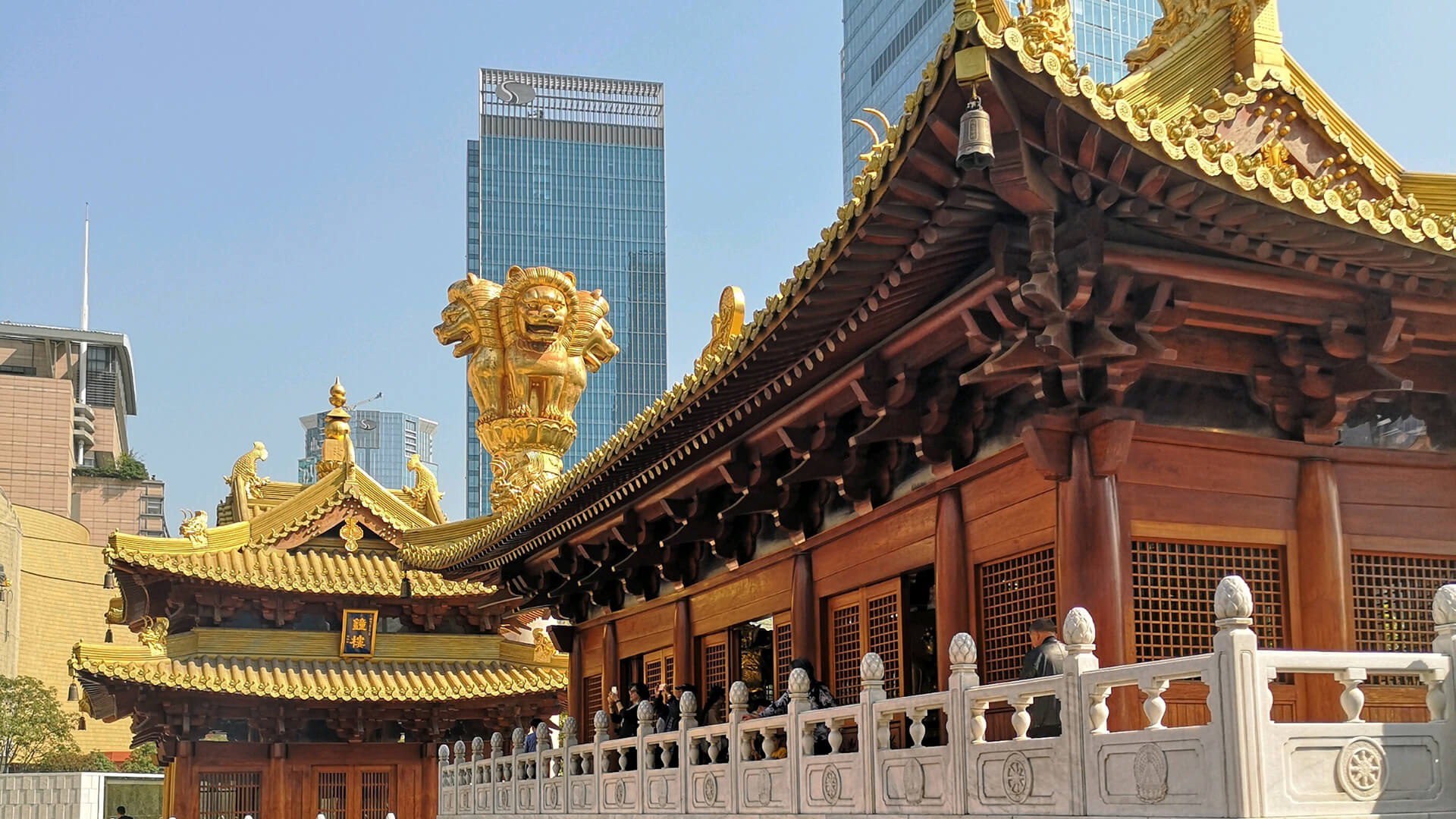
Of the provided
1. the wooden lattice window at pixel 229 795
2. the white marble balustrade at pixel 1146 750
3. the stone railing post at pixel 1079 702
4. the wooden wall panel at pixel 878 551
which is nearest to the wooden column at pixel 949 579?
the wooden wall panel at pixel 878 551

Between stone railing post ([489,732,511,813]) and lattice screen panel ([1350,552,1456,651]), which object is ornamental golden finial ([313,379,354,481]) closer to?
stone railing post ([489,732,511,813])

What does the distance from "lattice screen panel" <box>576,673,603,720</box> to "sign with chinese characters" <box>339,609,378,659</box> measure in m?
11.8

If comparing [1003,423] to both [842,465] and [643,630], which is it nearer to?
[842,465]

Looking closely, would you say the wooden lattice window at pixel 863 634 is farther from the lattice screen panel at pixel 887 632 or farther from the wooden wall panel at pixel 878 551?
the wooden wall panel at pixel 878 551

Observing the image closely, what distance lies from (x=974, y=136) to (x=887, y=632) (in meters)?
5.91

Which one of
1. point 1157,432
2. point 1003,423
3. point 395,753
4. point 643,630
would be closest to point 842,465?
point 1003,423

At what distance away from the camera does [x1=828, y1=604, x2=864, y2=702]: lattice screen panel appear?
44.3 ft

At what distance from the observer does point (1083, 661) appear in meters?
7.99

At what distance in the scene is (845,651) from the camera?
44.9 feet

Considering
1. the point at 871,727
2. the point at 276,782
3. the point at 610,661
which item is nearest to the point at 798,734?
the point at 871,727

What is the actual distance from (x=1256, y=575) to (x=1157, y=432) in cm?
123

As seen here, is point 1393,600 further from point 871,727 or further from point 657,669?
point 657,669

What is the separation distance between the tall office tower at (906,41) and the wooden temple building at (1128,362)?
217 feet

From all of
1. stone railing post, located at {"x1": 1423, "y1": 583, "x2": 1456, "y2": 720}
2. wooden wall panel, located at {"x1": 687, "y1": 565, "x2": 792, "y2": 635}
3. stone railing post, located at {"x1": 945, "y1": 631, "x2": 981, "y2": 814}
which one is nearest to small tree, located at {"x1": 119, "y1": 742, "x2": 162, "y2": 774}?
wooden wall panel, located at {"x1": 687, "y1": 565, "x2": 792, "y2": 635}
